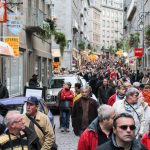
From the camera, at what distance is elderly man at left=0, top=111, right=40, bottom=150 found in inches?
228

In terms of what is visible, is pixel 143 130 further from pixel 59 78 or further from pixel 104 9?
pixel 104 9

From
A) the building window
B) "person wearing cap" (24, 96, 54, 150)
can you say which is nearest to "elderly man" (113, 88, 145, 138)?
"person wearing cap" (24, 96, 54, 150)

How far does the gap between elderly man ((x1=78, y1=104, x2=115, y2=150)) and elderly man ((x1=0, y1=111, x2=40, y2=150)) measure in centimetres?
68

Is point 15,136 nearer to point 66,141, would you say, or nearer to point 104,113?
point 104,113

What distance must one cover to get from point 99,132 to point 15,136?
44.8 inches

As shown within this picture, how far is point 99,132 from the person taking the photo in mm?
6484

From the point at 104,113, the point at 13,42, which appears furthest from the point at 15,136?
the point at 13,42

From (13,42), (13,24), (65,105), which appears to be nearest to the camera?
(65,105)

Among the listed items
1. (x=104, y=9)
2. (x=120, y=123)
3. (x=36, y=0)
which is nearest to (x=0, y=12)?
(x=120, y=123)

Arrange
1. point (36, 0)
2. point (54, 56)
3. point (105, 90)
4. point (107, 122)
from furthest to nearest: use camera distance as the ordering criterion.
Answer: point (54, 56)
point (36, 0)
point (105, 90)
point (107, 122)

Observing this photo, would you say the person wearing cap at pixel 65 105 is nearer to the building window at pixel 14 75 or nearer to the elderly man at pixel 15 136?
the building window at pixel 14 75

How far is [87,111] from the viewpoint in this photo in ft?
35.7

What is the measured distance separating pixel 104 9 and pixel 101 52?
21.2m

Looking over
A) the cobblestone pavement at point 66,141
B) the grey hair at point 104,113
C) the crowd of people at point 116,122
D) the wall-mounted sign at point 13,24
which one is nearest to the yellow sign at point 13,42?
the wall-mounted sign at point 13,24
